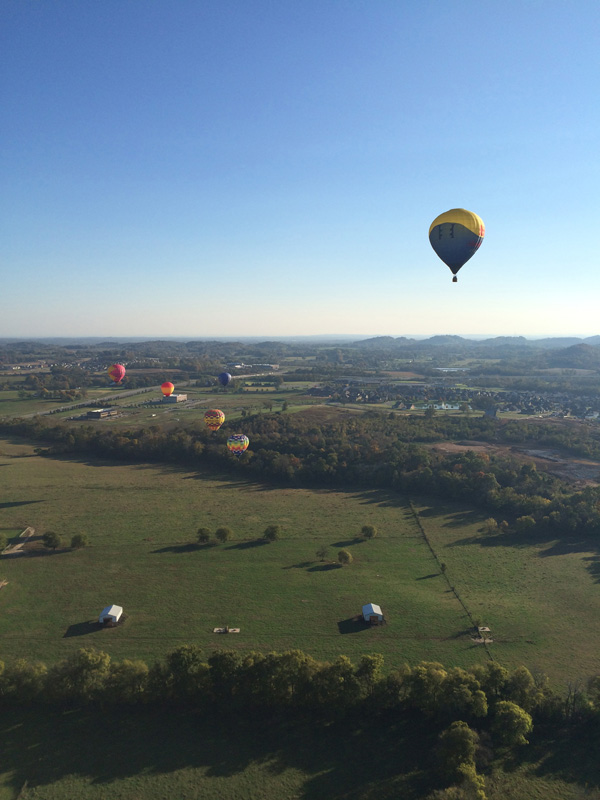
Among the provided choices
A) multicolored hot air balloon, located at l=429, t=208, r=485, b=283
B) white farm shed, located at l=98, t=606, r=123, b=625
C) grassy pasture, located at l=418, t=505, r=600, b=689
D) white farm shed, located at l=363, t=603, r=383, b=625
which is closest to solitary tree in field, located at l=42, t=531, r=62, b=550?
white farm shed, located at l=98, t=606, r=123, b=625

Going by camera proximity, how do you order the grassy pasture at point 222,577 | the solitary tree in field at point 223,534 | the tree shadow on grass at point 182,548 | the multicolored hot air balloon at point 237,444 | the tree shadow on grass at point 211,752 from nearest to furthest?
the tree shadow on grass at point 211,752 < the grassy pasture at point 222,577 < the tree shadow on grass at point 182,548 < the solitary tree in field at point 223,534 < the multicolored hot air balloon at point 237,444

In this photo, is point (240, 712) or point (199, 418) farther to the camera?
point (199, 418)

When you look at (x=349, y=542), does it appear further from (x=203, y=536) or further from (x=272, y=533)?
(x=203, y=536)

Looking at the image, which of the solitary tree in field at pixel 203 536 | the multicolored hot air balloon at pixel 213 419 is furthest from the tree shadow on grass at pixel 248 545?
the multicolored hot air balloon at pixel 213 419

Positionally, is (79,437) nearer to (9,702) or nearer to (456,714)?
(9,702)

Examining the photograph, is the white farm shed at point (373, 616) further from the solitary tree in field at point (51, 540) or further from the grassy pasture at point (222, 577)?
the solitary tree in field at point (51, 540)

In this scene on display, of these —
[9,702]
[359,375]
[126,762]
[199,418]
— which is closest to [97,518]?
[9,702]

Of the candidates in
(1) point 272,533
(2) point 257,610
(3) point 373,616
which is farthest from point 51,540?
(3) point 373,616
